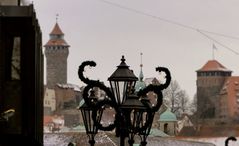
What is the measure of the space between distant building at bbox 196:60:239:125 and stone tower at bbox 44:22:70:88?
19306 millimetres

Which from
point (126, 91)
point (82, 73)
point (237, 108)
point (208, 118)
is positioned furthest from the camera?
point (237, 108)

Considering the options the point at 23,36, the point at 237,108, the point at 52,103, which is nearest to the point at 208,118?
the point at 237,108

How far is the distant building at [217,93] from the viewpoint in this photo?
141375 mm

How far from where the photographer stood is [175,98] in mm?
116875

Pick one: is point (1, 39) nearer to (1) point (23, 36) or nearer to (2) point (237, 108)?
(1) point (23, 36)

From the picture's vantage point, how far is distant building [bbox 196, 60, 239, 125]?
464ft

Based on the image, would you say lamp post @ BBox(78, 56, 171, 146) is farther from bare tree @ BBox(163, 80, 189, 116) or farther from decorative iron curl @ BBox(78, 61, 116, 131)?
bare tree @ BBox(163, 80, 189, 116)

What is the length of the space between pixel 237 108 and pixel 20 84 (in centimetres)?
13573

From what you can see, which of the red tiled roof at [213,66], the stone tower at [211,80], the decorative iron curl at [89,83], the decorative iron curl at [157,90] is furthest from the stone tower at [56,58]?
the decorative iron curl at [157,90]

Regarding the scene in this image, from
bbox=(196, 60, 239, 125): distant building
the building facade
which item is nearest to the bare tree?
bbox=(196, 60, 239, 125): distant building

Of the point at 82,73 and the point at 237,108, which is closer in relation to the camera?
the point at 82,73

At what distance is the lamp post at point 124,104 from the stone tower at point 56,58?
466 feet

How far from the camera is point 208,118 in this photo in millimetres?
138375

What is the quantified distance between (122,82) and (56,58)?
146818 millimetres
